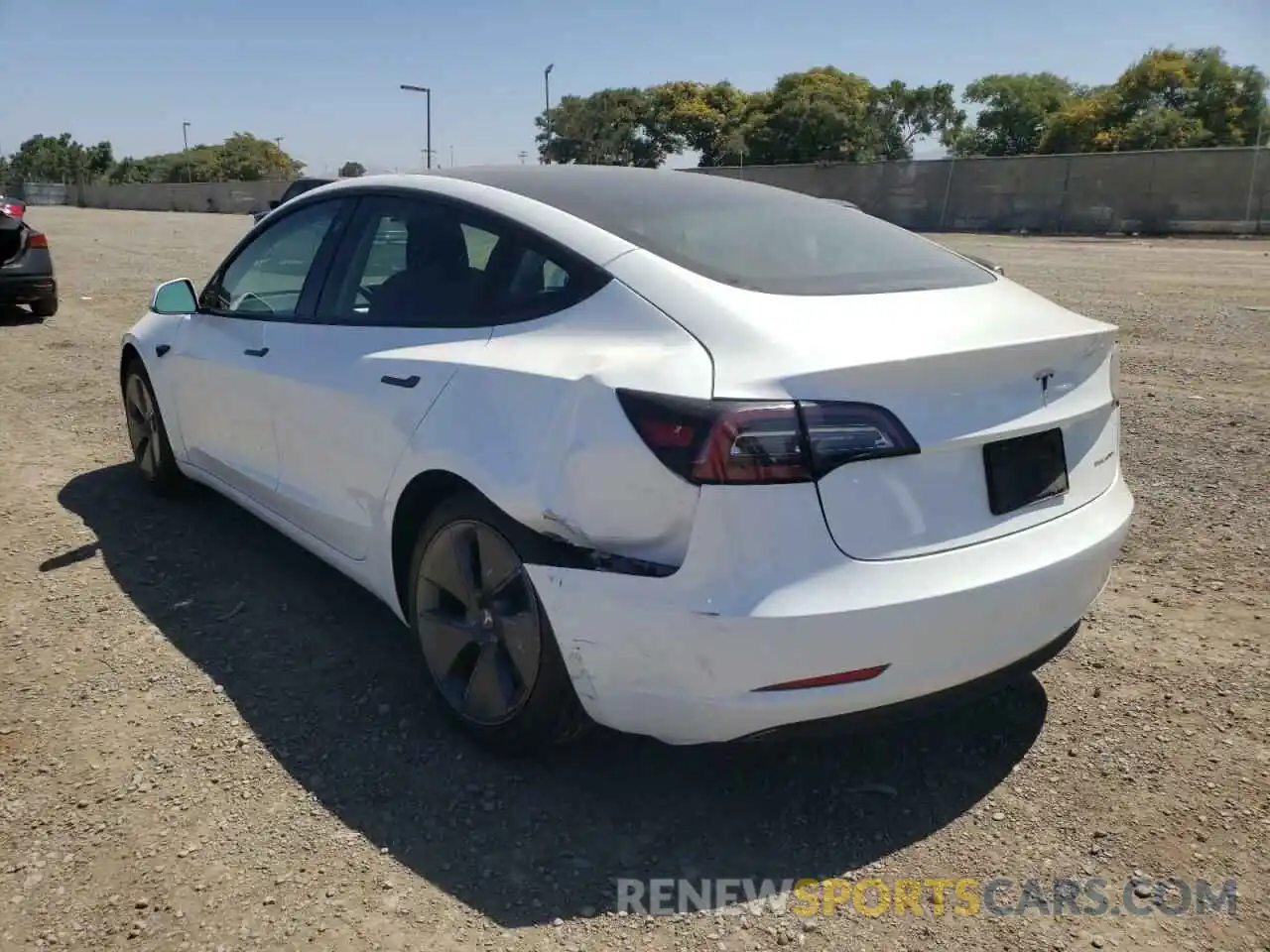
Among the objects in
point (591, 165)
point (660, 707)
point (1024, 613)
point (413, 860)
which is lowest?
point (413, 860)

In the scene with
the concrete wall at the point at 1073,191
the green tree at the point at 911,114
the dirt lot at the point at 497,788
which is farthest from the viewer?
the green tree at the point at 911,114

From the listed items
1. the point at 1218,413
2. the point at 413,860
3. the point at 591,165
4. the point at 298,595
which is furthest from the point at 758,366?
the point at 1218,413

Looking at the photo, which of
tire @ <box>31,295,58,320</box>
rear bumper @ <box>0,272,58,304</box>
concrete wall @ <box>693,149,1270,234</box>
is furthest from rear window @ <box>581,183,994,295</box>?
concrete wall @ <box>693,149,1270,234</box>

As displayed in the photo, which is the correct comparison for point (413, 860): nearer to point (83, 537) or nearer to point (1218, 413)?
point (83, 537)

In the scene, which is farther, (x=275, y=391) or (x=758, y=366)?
(x=275, y=391)

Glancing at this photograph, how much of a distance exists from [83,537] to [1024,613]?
13.3ft

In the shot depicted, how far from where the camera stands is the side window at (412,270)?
318cm

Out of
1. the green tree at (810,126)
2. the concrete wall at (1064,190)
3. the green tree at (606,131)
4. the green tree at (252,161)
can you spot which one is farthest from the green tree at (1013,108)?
the green tree at (252,161)

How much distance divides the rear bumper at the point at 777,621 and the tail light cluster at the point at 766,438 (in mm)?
55

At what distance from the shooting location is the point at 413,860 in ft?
8.64

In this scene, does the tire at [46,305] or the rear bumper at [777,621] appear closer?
the rear bumper at [777,621]

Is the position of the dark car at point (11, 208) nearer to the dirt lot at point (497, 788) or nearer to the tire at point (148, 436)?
the tire at point (148, 436)

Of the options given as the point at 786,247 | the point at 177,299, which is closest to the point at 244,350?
the point at 177,299

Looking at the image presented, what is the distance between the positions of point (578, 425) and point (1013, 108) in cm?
8097
